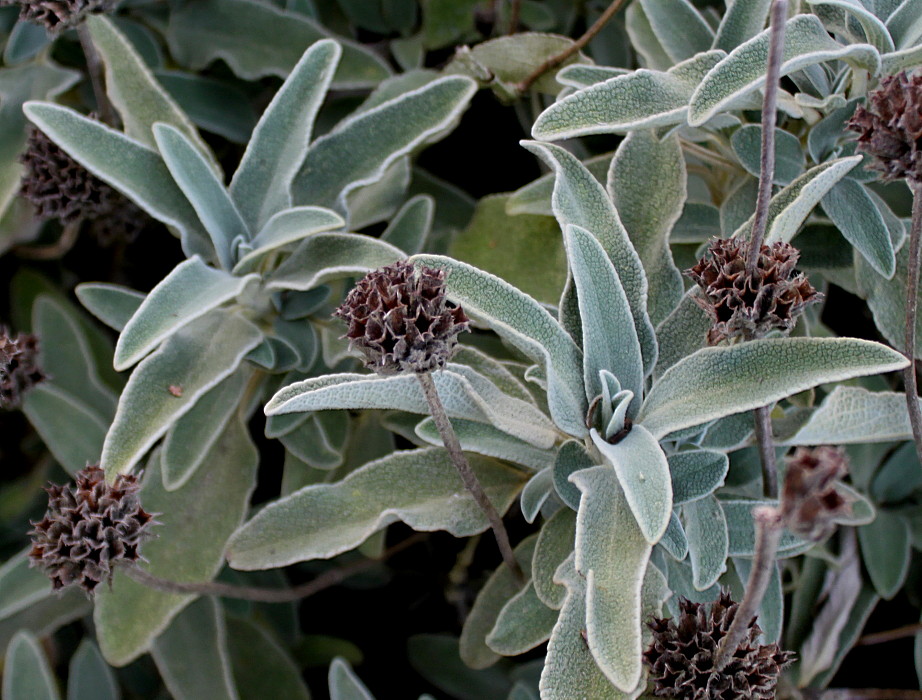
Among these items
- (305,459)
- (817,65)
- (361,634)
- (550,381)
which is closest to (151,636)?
(305,459)

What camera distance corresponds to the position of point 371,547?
1029 mm

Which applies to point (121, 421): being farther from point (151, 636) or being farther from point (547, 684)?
point (547, 684)

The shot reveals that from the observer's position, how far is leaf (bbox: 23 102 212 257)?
0.89m

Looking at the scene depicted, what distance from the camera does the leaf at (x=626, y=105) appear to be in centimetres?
74

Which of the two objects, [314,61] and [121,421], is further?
[314,61]

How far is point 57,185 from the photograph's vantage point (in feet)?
3.45

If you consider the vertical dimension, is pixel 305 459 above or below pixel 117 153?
below

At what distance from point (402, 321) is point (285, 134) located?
A: 17.1 inches

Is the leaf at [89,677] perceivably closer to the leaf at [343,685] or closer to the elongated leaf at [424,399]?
the leaf at [343,685]

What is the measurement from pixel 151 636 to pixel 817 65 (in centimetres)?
89

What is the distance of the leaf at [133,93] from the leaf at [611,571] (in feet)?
1.85

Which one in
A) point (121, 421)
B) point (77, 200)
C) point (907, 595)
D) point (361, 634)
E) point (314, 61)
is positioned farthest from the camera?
point (361, 634)

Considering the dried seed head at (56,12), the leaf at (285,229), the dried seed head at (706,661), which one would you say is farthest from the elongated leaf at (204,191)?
the dried seed head at (706,661)

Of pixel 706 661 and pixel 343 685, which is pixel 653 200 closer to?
pixel 706 661
